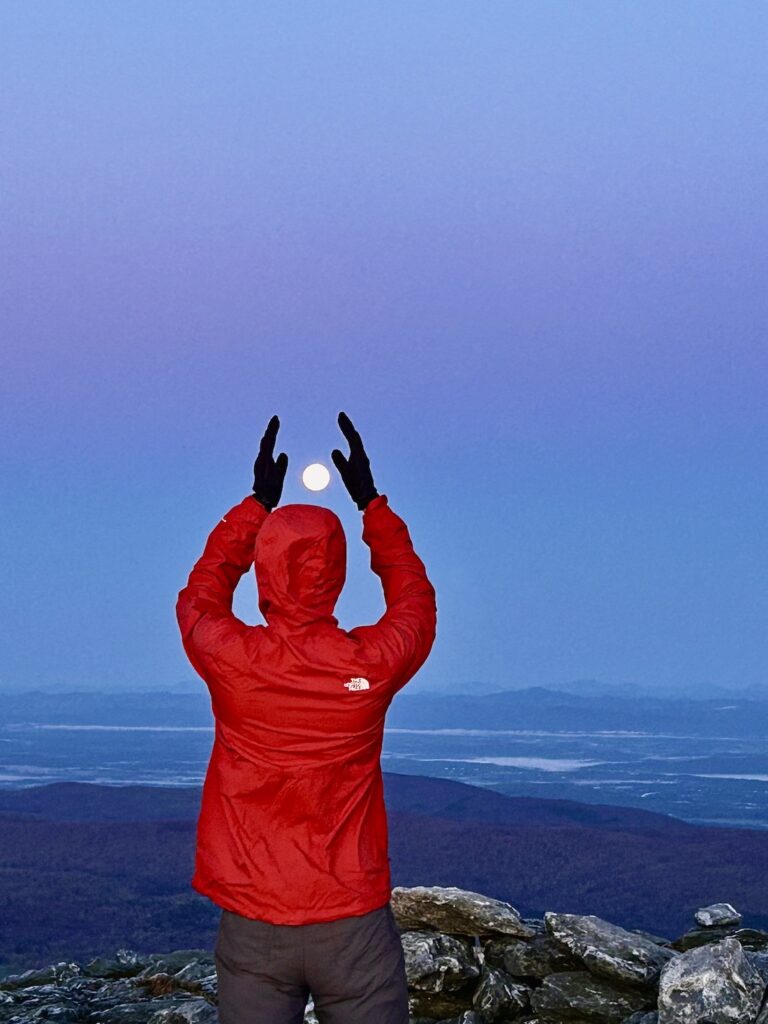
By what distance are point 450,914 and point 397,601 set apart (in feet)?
20.8

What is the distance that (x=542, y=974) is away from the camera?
11758 mm

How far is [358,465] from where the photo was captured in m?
7.32

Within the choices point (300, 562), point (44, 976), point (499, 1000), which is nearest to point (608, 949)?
point (499, 1000)

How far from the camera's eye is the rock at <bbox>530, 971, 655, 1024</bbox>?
11078 mm

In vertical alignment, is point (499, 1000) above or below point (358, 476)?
below

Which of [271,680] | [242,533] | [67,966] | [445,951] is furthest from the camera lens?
[67,966]

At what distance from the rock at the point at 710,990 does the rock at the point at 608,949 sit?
553 mm

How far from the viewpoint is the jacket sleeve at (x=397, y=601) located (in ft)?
21.0

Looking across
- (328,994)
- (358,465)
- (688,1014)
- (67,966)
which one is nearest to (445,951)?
(688,1014)

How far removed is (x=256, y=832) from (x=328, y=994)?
0.97 meters

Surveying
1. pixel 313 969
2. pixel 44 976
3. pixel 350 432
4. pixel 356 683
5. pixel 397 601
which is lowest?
pixel 44 976

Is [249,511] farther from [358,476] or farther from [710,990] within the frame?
[710,990]

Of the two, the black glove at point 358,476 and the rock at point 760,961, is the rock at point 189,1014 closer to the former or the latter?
the rock at point 760,961

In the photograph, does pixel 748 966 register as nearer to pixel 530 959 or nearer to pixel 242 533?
pixel 530 959
